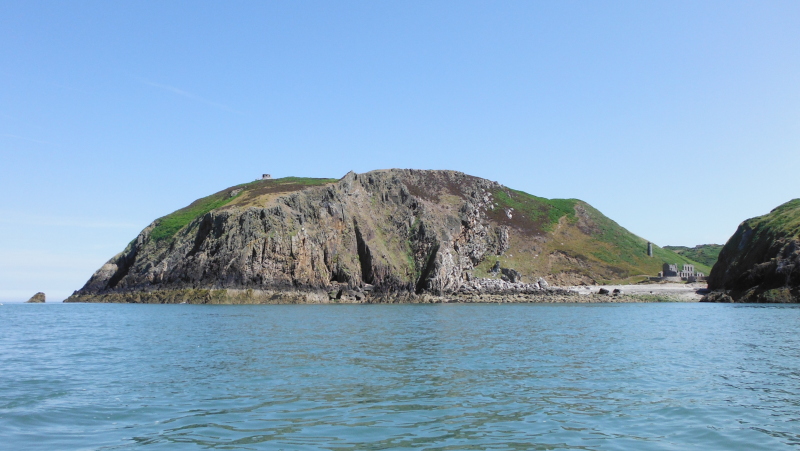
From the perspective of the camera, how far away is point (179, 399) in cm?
1747

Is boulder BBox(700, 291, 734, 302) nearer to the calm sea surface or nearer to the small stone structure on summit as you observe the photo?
the small stone structure on summit

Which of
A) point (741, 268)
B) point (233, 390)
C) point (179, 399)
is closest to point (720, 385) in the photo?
point (233, 390)

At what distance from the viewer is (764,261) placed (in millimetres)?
97625

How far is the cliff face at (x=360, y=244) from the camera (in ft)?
353

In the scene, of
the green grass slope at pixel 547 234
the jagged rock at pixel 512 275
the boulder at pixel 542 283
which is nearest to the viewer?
the boulder at pixel 542 283

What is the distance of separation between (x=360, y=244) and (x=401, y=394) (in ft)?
342

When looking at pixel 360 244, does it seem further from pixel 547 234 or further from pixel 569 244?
pixel 569 244

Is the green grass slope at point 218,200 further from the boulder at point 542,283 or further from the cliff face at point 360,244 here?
the boulder at point 542,283

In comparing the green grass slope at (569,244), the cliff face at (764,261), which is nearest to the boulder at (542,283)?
the green grass slope at (569,244)

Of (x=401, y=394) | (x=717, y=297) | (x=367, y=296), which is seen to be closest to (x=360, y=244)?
(x=367, y=296)

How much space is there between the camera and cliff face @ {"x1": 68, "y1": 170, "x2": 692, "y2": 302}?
353ft

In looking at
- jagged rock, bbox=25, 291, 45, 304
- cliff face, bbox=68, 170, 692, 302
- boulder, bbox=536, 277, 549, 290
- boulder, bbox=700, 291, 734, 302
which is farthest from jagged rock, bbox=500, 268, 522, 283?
jagged rock, bbox=25, 291, 45, 304

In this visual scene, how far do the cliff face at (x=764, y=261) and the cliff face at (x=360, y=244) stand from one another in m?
33.9

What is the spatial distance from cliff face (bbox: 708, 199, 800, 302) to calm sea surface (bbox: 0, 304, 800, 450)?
66.0 m
